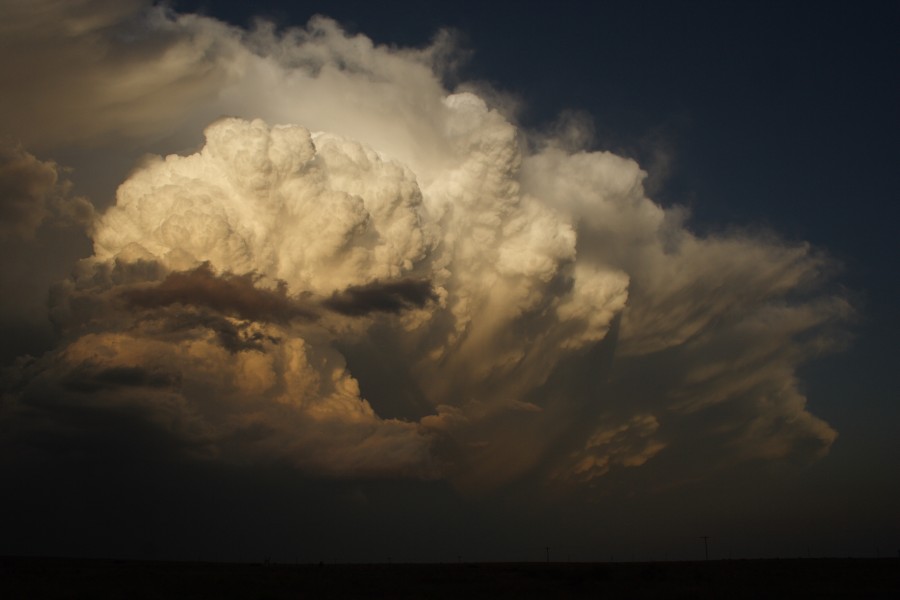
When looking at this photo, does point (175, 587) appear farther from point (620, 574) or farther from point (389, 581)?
point (620, 574)

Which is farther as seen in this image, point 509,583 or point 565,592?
point 509,583

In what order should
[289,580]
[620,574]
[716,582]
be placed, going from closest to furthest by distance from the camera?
[716,582]
[289,580]
[620,574]

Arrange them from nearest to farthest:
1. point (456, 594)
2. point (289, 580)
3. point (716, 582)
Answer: point (456, 594), point (716, 582), point (289, 580)

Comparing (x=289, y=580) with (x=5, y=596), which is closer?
(x=5, y=596)

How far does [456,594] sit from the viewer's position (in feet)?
292

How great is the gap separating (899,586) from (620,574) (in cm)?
4098

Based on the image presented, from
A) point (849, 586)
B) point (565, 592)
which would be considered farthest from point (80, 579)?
point (849, 586)

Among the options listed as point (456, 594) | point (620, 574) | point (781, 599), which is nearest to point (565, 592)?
point (456, 594)

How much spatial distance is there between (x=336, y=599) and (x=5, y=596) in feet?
114

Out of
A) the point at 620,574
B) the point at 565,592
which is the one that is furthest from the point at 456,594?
the point at 620,574

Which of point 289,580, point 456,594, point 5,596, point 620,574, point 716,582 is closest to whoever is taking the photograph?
point 5,596

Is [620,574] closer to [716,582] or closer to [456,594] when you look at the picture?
[716,582]

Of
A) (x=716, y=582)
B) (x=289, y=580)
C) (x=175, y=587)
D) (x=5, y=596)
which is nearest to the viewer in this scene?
(x=5, y=596)

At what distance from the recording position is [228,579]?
111 m
